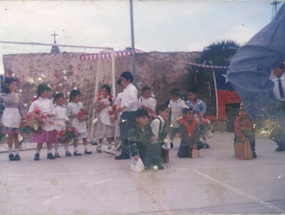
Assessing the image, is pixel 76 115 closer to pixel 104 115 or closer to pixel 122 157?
pixel 104 115

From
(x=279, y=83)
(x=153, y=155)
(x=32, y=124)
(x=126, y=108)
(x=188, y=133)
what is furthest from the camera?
(x=188, y=133)

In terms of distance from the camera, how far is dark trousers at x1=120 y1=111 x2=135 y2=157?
6.31 meters

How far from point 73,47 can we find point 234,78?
16.5ft

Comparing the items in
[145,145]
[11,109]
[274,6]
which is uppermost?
[274,6]

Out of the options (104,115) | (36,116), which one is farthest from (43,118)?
(104,115)

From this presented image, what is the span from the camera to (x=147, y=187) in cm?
426

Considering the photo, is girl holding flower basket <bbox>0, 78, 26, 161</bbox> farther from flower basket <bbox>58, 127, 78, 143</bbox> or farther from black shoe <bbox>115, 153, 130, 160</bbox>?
black shoe <bbox>115, 153, 130, 160</bbox>

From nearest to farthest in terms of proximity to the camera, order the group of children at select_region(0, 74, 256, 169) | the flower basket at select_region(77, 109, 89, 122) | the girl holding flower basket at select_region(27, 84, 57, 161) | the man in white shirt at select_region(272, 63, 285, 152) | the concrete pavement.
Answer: the man in white shirt at select_region(272, 63, 285, 152)
the concrete pavement
the group of children at select_region(0, 74, 256, 169)
the girl holding flower basket at select_region(27, 84, 57, 161)
the flower basket at select_region(77, 109, 89, 122)

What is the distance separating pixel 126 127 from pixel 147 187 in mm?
2235

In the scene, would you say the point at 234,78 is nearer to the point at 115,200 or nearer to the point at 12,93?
the point at 115,200

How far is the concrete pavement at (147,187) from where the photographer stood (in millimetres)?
3549

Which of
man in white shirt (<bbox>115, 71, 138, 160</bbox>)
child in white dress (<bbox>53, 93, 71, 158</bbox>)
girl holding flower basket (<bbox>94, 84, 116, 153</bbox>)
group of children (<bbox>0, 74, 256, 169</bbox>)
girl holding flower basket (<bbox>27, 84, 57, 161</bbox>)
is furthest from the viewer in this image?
girl holding flower basket (<bbox>94, 84, 116, 153</bbox>)

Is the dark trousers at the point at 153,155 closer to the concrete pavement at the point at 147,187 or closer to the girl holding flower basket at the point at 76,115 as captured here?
the concrete pavement at the point at 147,187

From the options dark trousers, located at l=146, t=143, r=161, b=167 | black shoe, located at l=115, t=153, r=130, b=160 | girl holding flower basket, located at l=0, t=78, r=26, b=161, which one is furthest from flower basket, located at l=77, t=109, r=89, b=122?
dark trousers, located at l=146, t=143, r=161, b=167
